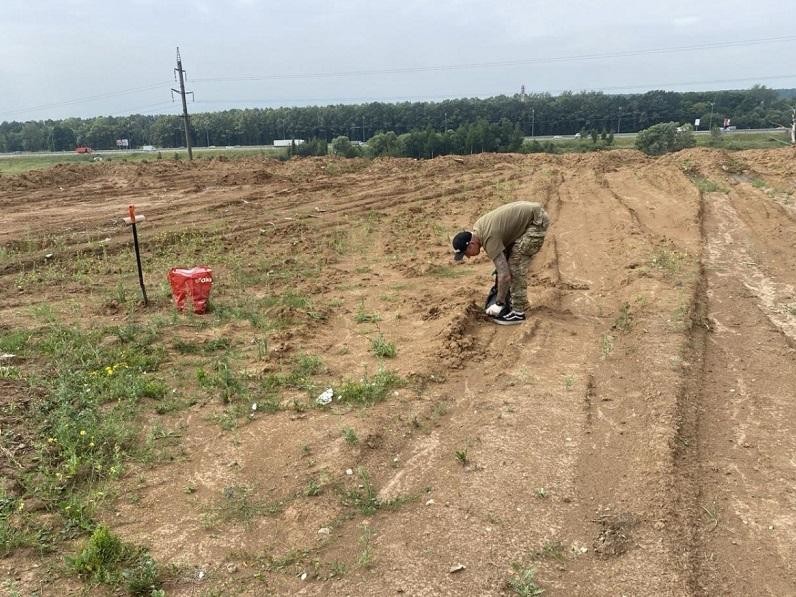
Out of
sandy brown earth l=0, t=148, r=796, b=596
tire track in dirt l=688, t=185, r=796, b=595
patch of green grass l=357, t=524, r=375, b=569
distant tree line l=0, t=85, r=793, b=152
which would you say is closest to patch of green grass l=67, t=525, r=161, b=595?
sandy brown earth l=0, t=148, r=796, b=596

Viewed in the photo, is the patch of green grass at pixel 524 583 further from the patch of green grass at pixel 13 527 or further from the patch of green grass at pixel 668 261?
the patch of green grass at pixel 668 261

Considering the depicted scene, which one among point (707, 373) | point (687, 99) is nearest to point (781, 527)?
point (707, 373)

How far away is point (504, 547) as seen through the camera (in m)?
3.43

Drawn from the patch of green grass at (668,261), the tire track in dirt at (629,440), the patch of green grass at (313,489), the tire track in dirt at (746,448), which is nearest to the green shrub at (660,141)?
the patch of green grass at (668,261)

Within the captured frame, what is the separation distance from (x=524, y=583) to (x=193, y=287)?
5816mm

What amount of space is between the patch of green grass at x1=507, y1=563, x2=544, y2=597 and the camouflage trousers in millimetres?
4201

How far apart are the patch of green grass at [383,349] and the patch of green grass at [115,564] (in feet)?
10.7

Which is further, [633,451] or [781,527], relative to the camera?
[633,451]

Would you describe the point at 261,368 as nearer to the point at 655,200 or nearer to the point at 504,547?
the point at 504,547

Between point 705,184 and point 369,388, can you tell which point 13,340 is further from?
point 705,184

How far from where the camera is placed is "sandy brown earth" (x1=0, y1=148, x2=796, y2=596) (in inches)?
132

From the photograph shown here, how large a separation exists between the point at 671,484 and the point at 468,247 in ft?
11.2

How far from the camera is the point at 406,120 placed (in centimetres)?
7581

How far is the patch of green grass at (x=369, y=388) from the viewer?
527 centimetres
